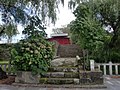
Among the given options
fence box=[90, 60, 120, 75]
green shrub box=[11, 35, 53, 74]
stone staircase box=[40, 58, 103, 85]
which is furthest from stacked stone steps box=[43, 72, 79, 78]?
fence box=[90, 60, 120, 75]

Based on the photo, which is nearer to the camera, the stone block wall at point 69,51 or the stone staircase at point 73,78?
the stone staircase at point 73,78

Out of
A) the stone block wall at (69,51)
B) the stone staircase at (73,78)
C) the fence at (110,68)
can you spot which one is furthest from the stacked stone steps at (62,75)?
the stone block wall at (69,51)

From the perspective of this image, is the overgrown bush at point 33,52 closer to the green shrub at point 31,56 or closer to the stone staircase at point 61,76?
the green shrub at point 31,56

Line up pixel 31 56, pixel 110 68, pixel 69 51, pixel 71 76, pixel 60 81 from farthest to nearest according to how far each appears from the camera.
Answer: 1. pixel 69 51
2. pixel 110 68
3. pixel 71 76
4. pixel 31 56
5. pixel 60 81

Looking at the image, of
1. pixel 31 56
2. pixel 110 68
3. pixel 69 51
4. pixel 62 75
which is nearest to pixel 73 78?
pixel 62 75

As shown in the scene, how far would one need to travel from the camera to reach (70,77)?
6516 millimetres

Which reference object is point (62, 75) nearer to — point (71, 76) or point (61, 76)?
point (61, 76)

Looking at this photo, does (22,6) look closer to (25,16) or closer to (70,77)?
(25,16)

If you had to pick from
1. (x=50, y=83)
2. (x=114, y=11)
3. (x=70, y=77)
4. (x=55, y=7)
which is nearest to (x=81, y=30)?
(x=55, y=7)

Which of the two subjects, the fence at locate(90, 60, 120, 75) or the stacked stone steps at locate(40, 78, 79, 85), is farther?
the fence at locate(90, 60, 120, 75)

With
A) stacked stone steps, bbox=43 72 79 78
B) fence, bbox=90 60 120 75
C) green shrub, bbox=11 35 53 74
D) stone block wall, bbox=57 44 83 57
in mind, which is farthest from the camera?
stone block wall, bbox=57 44 83 57

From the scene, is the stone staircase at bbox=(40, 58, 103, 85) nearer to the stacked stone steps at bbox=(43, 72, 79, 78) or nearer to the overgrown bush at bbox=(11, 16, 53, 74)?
the stacked stone steps at bbox=(43, 72, 79, 78)

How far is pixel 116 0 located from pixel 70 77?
4798 mm

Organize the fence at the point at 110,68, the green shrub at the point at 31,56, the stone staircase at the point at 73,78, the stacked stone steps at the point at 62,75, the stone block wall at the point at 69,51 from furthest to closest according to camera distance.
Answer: the stone block wall at the point at 69,51
the fence at the point at 110,68
the stacked stone steps at the point at 62,75
the green shrub at the point at 31,56
the stone staircase at the point at 73,78
